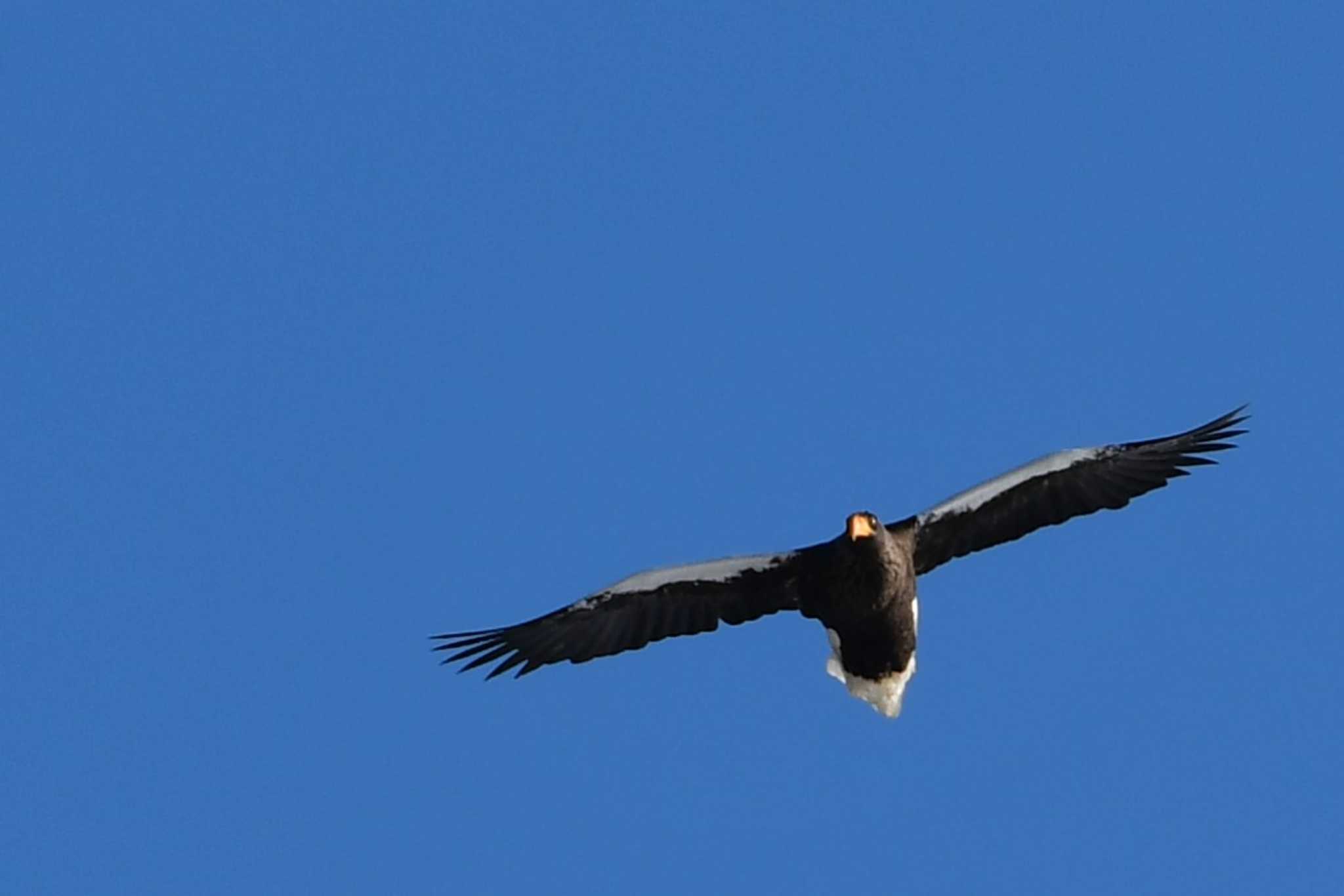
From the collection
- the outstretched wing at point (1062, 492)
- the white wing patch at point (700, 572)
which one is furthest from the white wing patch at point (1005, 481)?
the white wing patch at point (700, 572)

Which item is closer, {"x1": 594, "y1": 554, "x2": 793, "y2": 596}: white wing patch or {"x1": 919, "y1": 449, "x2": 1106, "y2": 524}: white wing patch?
{"x1": 919, "y1": 449, "x2": 1106, "y2": 524}: white wing patch

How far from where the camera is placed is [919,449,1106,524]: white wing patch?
18.3 metres

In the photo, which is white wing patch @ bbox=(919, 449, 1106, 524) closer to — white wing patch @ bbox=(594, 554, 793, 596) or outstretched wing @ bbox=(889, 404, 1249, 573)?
outstretched wing @ bbox=(889, 404, 1249, 573)

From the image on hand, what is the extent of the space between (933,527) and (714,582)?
5.90 ft

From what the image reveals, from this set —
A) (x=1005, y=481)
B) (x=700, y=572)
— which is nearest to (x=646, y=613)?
(x=700, y=572)

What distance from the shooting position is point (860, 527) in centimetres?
1767

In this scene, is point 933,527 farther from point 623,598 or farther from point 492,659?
point 492,659

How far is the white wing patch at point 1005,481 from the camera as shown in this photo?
18.3 m

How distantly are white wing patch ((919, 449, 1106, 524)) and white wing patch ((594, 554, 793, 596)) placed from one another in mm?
1256

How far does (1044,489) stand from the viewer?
18625 mm

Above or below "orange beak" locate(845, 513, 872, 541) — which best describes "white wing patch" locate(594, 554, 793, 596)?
above

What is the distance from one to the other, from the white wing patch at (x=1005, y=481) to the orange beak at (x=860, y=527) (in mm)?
837

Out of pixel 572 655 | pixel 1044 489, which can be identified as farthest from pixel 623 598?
pixel 1044 489

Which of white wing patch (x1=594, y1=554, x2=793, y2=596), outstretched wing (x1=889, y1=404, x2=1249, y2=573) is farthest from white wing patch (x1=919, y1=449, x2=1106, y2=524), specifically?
white wing patch (x1=594, y1=554, x2=793, y2=596)
